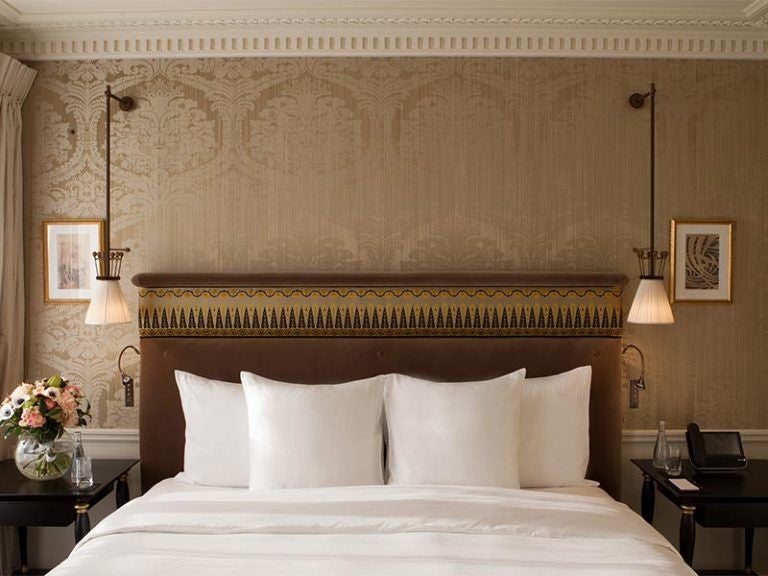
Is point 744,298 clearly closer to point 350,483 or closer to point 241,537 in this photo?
point 350,483

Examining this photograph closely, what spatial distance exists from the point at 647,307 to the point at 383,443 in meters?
1.32

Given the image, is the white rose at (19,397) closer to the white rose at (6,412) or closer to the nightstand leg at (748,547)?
the white rose at (6,412)

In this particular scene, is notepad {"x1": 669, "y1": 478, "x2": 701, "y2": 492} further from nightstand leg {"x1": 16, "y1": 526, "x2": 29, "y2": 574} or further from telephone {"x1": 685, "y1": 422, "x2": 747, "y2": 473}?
nightstand leg {"x1": 16, "y1": 526, "x2": 29, "y2": 574}

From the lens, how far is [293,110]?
321 cm

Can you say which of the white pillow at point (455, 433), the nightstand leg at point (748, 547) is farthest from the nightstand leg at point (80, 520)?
the nightstand leg at point (748, 547)

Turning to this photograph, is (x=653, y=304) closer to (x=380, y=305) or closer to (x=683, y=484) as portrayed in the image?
(x=683, y=484)

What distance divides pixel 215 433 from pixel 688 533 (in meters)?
2.00

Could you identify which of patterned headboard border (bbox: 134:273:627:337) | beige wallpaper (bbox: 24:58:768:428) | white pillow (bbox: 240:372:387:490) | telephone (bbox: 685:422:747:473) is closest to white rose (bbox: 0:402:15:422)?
patterned headboard border (bbox: 134:273:627:337)

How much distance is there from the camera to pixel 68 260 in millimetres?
3250

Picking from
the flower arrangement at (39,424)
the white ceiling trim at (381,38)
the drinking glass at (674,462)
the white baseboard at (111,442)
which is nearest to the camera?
the flower arrangement at (39,424)

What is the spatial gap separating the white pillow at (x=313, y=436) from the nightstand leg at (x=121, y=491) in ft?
2.38

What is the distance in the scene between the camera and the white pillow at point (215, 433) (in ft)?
9.29

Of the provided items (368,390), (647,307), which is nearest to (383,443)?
(368,390)

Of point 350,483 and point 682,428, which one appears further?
point 682,428
